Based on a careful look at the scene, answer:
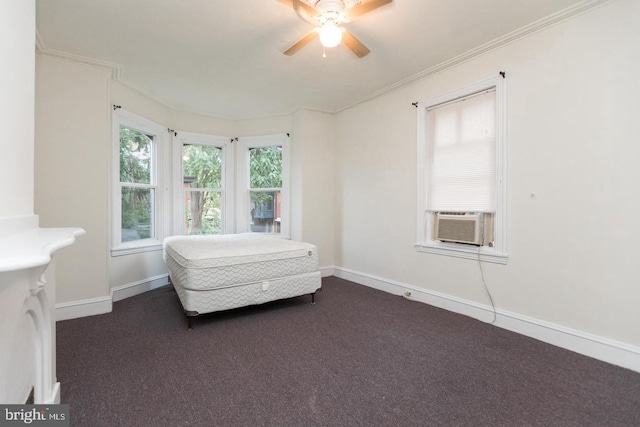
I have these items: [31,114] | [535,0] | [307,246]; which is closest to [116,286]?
[307,246]

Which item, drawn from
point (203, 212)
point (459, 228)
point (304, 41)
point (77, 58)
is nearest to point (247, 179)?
point (203, 212)

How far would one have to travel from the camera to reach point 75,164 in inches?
112

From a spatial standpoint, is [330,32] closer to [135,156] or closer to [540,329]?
[540,329]

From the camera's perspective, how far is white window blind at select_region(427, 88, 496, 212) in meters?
2.77

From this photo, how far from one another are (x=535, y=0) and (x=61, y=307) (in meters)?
4.74

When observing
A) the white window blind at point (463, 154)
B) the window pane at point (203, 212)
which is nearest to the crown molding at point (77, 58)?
the window pane at point (203, 212)

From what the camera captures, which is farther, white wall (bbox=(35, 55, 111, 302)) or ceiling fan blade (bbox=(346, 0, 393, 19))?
white wall (bbox=(35, 55, 111, 302))

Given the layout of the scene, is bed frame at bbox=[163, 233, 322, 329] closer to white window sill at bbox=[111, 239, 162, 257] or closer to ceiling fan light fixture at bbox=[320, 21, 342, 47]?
white window sill at bbox=[111, 239, 162, 257]

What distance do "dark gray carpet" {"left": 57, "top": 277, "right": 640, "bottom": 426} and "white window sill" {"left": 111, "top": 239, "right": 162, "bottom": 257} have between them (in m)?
0.85

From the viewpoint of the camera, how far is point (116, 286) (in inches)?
134

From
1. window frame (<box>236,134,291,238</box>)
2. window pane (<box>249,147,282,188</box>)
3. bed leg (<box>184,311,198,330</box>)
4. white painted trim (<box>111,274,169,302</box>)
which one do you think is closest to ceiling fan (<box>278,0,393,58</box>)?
bed leg (<box>184,311,198,330</box>)

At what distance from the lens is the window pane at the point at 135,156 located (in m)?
3.66

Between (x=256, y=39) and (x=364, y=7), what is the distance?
1.09 m

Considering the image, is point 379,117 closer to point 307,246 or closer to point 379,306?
point 307,246
